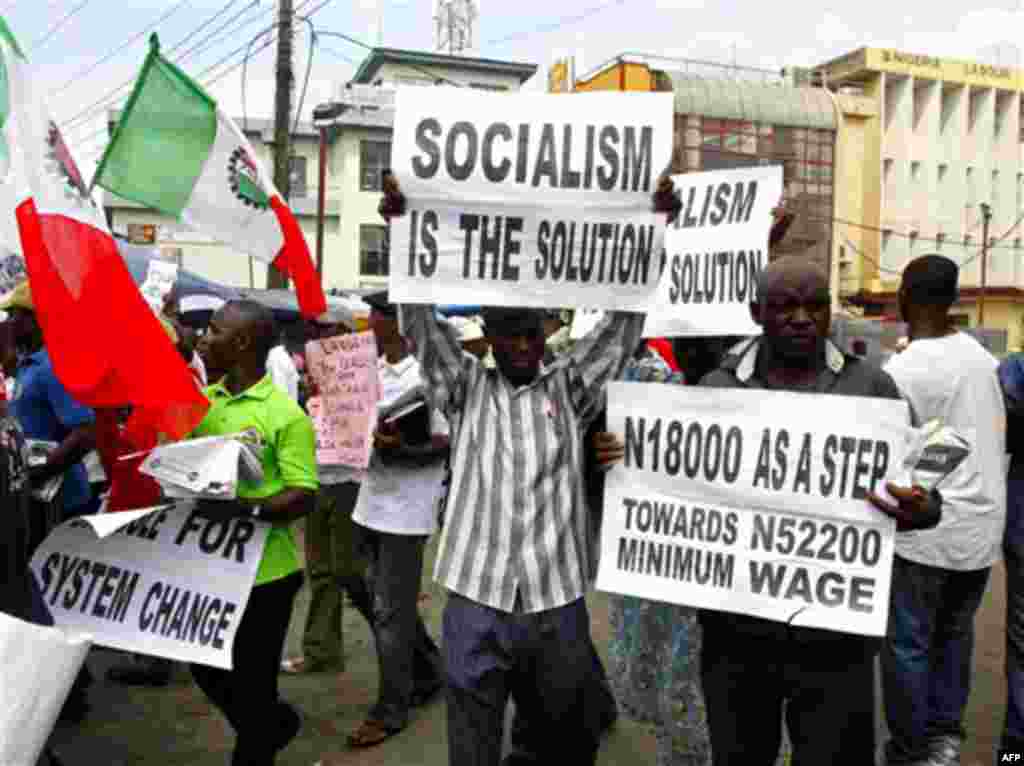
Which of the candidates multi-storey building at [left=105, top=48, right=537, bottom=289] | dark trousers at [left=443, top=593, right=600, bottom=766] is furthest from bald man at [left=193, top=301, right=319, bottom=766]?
multi-storey building at [left=105, top=48, right=537, bottom=289]

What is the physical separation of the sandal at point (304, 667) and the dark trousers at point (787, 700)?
10.6ft

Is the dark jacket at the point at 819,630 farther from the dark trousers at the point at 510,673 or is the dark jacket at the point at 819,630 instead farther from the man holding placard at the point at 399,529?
the man holding placard at the point at 399,529

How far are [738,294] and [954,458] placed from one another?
5.20 ft

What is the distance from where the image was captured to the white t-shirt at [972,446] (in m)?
4.10

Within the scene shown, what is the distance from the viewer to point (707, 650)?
317 cm

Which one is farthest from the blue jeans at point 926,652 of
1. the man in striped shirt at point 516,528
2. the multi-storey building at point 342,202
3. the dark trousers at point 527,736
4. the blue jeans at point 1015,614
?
the multi-storey building at point 342,202

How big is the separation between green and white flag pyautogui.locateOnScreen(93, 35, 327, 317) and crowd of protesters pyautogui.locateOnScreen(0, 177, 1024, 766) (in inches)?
20.8

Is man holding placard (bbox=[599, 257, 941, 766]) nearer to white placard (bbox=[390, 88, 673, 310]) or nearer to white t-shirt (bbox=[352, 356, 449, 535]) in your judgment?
white placard (bbox=[390, 88, 673, 310])

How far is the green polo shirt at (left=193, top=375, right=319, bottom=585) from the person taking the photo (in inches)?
150

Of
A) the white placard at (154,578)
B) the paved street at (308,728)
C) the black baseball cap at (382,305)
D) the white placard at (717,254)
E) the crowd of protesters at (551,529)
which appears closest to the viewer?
the crowd of protesters at (551,529)

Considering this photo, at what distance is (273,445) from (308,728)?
192 centimetres

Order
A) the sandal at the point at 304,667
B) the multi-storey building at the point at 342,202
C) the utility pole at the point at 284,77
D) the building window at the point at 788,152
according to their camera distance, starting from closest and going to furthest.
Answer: the sandal at the point at 304,667
the utility pole at the point at 284,77
the building window at the point at 788,152
the multi-storey building at the point at 342,202

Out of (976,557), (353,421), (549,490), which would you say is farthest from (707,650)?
(353,421)

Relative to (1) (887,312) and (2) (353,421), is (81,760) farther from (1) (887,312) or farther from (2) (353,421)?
(1) (887,312)
